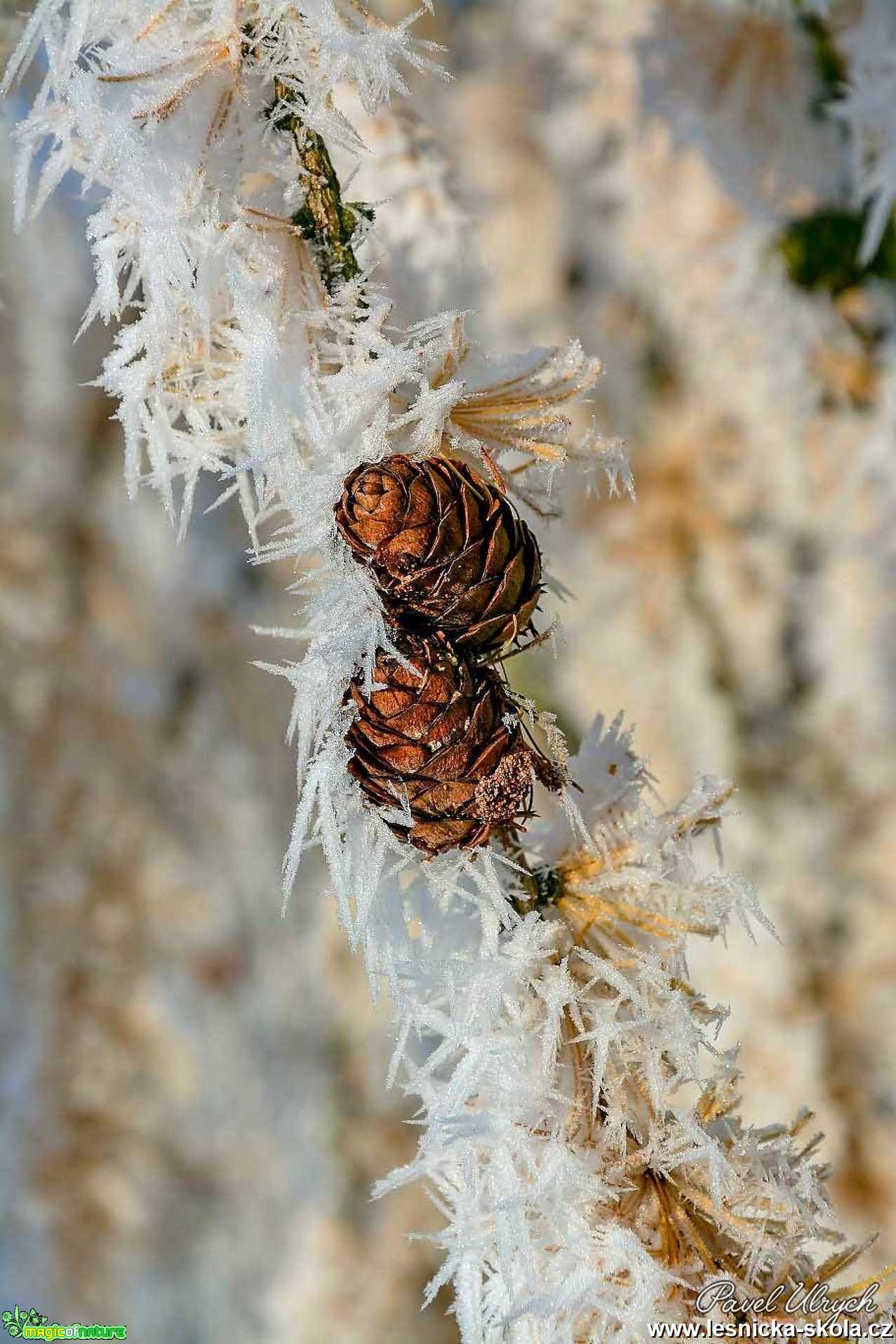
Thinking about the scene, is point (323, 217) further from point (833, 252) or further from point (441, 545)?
point (833, 252)

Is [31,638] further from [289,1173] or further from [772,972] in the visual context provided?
[772,972]

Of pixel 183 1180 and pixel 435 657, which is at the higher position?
pixel 435 657

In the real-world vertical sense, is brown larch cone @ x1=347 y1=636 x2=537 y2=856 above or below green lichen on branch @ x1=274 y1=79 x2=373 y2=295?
below

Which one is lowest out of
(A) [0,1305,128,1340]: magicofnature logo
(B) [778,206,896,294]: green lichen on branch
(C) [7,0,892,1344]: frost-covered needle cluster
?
(A) [0,1305,128,1340]: magicofnature logo

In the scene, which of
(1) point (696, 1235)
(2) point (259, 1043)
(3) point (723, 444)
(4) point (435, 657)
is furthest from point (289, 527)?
(2) point (259, 1043)

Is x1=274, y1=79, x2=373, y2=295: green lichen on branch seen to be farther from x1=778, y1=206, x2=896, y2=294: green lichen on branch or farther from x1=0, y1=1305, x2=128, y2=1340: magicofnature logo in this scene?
x1=0, y1=1305, x2=128, y2=1340: magicofnature logo

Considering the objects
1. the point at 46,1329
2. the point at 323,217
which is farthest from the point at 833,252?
the point at 46,1329

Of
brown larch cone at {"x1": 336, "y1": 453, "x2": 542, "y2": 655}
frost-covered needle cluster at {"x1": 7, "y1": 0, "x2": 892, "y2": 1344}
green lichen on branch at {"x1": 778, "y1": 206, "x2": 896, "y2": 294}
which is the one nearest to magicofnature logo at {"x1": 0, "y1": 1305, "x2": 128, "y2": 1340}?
frost-covered needle cluster at {"x1": 7, "y1": 0, "x2": 892, "y2": 1344}

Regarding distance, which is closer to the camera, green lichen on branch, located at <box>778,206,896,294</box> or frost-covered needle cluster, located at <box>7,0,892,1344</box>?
frost-covered needle cluster, located at <box>7,0,892,1344</box>
